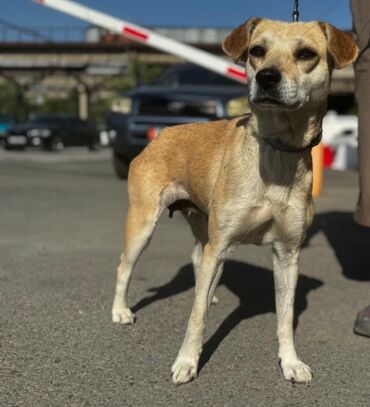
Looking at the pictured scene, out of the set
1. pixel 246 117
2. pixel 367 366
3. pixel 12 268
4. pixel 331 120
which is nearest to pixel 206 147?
pixel 246 117

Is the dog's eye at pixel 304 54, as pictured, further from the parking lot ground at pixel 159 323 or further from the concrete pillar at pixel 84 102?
the concrete pillar at pixel 84 102

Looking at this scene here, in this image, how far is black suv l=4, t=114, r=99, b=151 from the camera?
944 inches

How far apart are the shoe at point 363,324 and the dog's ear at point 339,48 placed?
1585 mm

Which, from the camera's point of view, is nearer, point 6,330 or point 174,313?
point 6,330

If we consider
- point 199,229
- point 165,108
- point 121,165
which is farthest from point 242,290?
point 121,165

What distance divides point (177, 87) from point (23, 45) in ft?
130

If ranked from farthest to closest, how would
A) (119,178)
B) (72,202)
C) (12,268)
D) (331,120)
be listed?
(331,120), (119,178), (72,202), (12,268)

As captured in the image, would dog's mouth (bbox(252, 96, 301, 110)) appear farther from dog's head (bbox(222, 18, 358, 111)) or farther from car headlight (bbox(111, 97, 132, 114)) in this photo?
car headlight (bbox(111, 97, 132, 114))

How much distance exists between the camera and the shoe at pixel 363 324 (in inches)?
143

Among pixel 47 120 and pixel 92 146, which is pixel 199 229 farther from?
pixel 92 146

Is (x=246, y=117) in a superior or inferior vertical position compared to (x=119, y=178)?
superior

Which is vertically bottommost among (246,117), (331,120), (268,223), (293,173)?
(331,120)

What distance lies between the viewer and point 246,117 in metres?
3.35

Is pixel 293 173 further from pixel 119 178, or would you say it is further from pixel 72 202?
pixel 119 178
